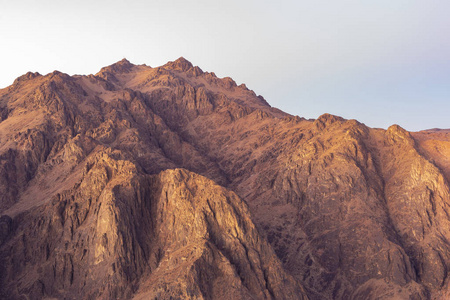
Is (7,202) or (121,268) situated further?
(7,202)

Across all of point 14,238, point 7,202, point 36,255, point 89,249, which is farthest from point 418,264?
point 7,202

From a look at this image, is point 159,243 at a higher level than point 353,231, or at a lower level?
lower

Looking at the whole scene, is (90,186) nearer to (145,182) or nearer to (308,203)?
(145,182)

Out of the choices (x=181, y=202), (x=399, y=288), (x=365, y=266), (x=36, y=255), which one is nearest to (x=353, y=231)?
(x=365, y=266)

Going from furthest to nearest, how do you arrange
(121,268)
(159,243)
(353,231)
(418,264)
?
(353,231) < (418,264) < (159,243) < (121,268)

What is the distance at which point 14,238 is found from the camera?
165 metres

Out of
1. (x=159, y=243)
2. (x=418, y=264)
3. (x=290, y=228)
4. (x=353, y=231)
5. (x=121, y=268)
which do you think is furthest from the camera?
(x=290, y=228)

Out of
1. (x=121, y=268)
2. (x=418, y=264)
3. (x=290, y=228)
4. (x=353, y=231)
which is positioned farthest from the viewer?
(x=290, y=228)

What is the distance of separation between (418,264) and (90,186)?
110 meters

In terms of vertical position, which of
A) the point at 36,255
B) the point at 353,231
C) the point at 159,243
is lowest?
the point at 36,255

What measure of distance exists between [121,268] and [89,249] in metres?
13.9

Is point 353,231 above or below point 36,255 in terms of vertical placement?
above

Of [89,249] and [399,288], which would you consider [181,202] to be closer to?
[89,249]

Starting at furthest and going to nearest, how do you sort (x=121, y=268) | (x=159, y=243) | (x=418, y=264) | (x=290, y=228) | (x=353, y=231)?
(x=290, y=228)
(x=353, y=231)
(x=418, y=264)
(x=159, y=243)
(x=121, y=268)
